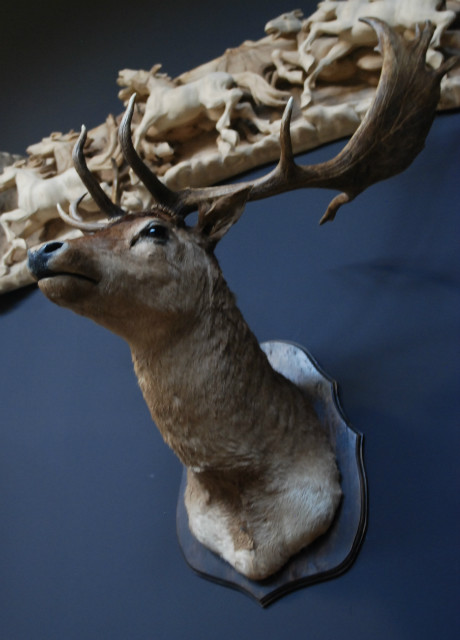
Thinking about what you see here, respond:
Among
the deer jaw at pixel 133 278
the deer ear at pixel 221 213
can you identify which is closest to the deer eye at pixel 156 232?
the deer jaw at pixel 133 278

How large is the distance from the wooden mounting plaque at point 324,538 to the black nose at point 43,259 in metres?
0.62

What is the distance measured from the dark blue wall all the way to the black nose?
66 centimetres

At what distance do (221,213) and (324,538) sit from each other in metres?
0.64

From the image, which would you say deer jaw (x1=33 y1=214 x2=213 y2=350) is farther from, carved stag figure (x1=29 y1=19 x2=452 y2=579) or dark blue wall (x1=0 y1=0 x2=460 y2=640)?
dark blue wall (x1=0 y1=0 x2=460 y2=640)

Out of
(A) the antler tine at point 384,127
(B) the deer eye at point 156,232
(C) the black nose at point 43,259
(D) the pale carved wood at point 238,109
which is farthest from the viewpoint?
(D) the pale carved wood at point 238,109

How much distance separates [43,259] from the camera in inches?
34.7

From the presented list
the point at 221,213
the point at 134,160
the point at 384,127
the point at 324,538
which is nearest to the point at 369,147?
the point at 384,127

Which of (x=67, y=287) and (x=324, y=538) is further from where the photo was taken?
(x=324, y=538)

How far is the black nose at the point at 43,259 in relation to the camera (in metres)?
0.88

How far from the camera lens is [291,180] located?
1.09 metres

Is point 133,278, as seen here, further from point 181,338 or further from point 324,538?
point 324,538

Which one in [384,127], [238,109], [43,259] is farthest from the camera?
[238,109]

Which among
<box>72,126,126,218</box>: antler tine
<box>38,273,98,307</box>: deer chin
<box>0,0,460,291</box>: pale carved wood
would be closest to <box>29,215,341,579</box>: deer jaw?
<box>38,273,98,307</box>: deer chin

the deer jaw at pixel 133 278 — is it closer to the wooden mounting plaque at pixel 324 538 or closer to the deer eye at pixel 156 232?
the deer eye at pixel 156 232
